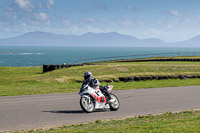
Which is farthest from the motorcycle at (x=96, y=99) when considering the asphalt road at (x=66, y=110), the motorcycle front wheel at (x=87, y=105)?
the asphalt road at (x=66, y=110)

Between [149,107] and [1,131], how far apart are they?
21.6 feet

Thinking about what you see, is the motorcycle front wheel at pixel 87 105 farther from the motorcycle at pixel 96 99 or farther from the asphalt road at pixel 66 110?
the asphalt road at pixel 66 110

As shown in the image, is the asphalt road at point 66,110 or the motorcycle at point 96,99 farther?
the motorcycle at point 96,99

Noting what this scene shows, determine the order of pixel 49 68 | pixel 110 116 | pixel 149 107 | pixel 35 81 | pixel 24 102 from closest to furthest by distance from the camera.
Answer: pixel 110 116, pixel 149 107, pixel 24 102, pixel 35 81, pixel 49 68

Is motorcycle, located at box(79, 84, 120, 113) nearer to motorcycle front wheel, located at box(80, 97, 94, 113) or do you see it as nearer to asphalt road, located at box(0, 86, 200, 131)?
motorcycle front wheel, located at box(80, 97, 94, 113)

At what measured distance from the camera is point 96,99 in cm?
1209

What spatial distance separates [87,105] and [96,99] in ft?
1.28

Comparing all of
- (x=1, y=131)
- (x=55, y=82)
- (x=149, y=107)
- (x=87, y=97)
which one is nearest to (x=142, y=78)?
(x=55, y=82)

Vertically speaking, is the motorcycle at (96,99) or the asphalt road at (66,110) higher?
the motorcycle at (96,99)

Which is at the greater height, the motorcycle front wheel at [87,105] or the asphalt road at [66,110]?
the motorcycle front wheel at [87,105]

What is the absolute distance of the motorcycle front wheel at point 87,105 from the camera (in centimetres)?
1186

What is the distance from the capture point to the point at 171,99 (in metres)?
16.1

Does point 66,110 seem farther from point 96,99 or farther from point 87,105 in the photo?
point 96,99

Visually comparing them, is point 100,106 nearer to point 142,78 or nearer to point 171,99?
point 171,99
